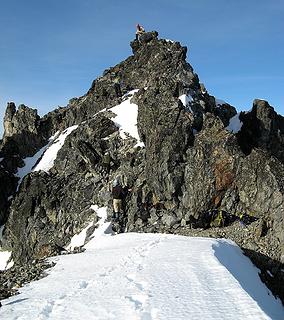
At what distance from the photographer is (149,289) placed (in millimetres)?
15766

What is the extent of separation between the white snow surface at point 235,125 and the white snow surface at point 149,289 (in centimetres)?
3024

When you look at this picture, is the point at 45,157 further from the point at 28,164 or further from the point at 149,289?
the point at 149,289

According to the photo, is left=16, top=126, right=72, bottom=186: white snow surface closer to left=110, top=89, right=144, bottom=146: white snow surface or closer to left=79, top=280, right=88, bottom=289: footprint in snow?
left=110, top=89, right=144, bottom=146: white snow surface

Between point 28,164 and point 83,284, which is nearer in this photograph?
point 83,284

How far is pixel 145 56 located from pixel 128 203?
30.0 meters

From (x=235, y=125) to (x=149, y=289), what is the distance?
137 ft

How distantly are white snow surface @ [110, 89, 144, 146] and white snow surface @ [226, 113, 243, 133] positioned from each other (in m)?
12.3

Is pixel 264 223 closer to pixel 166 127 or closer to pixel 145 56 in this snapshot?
pixel 166 127

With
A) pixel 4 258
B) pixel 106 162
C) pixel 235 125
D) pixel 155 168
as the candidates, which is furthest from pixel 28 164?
pixel 235 125

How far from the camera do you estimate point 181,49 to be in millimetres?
60438

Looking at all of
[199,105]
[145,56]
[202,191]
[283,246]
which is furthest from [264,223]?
[145,56]

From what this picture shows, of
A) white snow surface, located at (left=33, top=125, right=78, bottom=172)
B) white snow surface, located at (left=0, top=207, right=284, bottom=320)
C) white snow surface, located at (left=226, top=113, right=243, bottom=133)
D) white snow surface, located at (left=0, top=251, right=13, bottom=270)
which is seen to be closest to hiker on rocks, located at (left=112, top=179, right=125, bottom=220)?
white snow surface, located at (left=33, top=125, right=78, bottom=172)

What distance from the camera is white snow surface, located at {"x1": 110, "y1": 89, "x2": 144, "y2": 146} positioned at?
52.1 metres

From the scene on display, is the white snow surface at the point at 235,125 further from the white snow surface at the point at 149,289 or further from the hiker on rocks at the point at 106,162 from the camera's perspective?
the white snow surface at the point at 149,289
